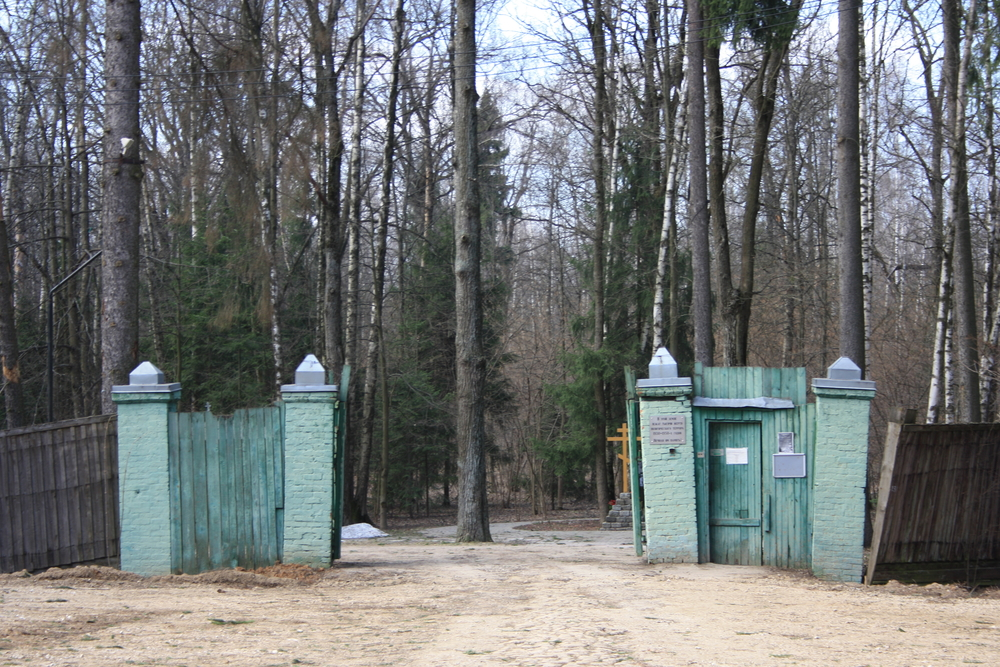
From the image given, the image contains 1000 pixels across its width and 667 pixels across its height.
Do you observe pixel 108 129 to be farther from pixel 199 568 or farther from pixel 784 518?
pixel 784 518

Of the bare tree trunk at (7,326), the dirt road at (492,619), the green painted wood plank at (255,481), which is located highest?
the bare tree trunk at (7,326)

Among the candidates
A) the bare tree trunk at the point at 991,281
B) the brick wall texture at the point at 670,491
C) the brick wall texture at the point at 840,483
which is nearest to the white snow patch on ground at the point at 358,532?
the brick wall texture at the point at 670,491

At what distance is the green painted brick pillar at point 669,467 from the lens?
935cm

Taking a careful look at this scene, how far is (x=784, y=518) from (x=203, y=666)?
6.46 meters

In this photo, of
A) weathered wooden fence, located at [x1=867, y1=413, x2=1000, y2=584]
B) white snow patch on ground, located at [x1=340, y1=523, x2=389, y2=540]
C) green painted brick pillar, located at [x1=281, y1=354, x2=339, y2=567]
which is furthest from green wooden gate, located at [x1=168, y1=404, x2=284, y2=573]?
white snow patch on ground, located at [x1=340, y1=523, x2=389, y2=540]

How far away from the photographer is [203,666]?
16.9ft

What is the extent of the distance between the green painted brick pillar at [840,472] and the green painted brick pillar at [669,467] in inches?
51.3

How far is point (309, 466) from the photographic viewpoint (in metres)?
8.80

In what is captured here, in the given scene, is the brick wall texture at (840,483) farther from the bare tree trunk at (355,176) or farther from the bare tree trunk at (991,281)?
the bare tree trunk at (355,176)

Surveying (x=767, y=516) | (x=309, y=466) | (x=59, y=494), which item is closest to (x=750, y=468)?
(x=767, y=516)

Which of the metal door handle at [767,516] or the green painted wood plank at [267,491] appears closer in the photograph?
the green painted wood plank at [267,491]

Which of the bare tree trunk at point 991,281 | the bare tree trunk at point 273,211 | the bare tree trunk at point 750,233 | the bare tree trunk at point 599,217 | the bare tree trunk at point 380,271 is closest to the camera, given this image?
the bare tree trunk at point 991,281

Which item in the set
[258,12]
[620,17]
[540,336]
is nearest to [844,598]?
[258,12]

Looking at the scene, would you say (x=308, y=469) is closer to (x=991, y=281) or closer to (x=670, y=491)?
(x=670, y=491)
